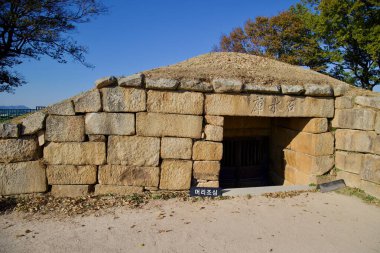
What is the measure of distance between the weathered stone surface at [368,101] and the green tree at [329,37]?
30.7ft

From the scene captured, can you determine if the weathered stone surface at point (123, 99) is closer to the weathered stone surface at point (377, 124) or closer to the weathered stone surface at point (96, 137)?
the weathered stone surface at point (96, 137)

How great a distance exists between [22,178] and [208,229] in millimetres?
3227

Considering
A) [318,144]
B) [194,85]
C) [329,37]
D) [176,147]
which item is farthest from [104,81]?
[329,37]

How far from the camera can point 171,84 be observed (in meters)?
4.64

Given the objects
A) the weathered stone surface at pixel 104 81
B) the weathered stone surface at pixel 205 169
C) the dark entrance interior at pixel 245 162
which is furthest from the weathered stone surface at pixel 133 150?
the dark entrance interior at pixel 245 162

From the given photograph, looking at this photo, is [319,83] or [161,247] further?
[319,83]

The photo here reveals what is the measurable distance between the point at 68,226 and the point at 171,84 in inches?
107

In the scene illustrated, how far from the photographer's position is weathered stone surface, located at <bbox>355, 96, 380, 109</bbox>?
4.87 metres

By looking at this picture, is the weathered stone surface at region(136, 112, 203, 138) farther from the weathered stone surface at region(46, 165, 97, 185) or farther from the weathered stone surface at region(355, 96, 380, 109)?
the weathered stone surface at region(355, 96, 380, 109)

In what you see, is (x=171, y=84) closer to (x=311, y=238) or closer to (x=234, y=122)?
(x=234, y=122)

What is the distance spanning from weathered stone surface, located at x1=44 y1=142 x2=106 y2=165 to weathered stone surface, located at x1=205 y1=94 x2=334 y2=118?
2058mm

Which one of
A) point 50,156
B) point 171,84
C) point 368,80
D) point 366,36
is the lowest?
point 50,156

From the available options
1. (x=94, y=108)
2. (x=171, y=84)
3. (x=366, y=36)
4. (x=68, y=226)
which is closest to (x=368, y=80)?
(x=366, y=36)

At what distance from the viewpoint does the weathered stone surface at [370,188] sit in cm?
476
